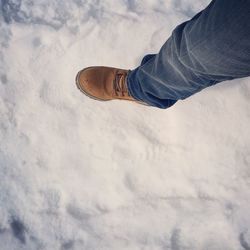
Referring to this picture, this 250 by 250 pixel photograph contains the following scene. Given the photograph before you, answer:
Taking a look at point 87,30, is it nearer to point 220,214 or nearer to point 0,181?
point 0,181

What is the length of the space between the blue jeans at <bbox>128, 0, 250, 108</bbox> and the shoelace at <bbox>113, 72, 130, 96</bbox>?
20 cm

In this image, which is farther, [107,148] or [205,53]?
[107,148]

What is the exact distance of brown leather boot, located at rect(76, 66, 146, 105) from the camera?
100 cm

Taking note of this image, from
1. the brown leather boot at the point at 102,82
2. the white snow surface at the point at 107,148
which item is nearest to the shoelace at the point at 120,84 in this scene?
the brown leather boot at the point at 102,82

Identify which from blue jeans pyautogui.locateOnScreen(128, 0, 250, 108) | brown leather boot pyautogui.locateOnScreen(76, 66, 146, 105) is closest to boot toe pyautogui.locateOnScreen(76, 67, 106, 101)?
brown leather boot pyautogui.locateOnScreen(76, 66, 146, 105)

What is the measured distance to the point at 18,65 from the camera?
114 cm

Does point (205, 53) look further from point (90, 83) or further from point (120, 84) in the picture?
point (90, 83)

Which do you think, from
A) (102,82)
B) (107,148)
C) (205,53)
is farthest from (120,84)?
(205,53)

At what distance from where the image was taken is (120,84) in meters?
0.97

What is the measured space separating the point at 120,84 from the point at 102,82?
11 centimetres

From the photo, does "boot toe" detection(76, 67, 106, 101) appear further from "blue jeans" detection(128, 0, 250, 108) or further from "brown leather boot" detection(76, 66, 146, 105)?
"blue jeans" detection(128, 0, 250, 108)

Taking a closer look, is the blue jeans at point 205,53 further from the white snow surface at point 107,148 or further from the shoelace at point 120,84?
the white snow surface at point 107,148

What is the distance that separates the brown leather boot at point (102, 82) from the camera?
1.00 meters

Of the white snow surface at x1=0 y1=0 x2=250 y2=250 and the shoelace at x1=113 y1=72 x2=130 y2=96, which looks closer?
the shoelace at x1=113 y1=72 x2=130 y2=96
